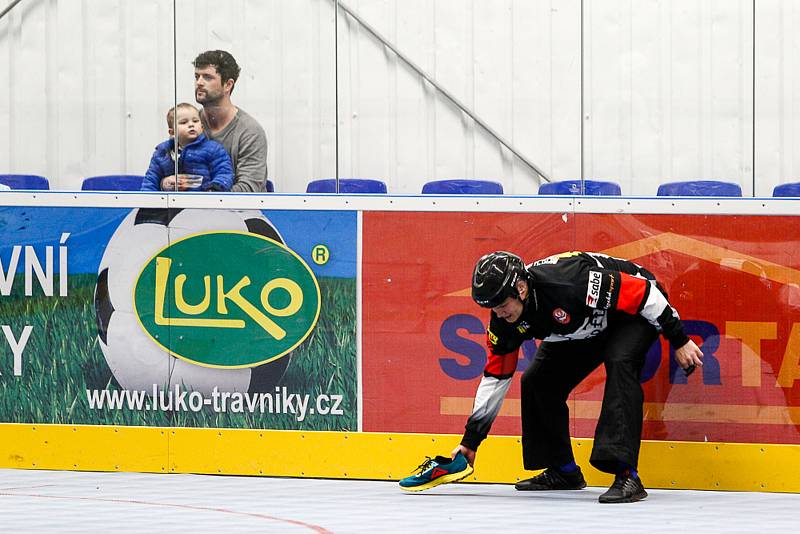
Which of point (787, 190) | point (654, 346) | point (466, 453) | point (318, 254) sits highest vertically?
point (787, 190)

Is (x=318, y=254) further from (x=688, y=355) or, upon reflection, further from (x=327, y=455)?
(x=688, y=355)

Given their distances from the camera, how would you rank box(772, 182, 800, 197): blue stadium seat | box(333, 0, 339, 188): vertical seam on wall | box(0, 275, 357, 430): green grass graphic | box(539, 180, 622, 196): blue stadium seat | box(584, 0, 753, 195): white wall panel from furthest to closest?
box(333, 0, 339, 188): vertical seam on wall < box(0, 275, 357, 430): green grass graphic < box(539, 180, 622, 196): blue stadium seat < box(584, 0, 753, 195): white wall panel < box(772, 182, 800, 197): blue stadium seat

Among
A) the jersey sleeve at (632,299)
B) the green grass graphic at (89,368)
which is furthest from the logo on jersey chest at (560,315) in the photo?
the green grass graphic at (89,368)

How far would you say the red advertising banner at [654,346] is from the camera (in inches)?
252

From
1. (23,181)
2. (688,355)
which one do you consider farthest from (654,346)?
(23,181)

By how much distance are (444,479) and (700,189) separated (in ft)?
5.99

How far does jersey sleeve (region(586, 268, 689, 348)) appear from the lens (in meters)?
6.03

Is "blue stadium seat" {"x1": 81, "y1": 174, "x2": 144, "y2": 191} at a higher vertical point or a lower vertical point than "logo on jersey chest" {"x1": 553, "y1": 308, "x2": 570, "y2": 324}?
higher

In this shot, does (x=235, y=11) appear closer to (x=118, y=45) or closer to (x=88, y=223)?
(x=118, y=45)

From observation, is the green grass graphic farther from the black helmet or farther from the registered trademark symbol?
the black helmet

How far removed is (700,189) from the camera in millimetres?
6496

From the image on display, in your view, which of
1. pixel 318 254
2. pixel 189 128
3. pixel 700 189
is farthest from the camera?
pixel 189 128

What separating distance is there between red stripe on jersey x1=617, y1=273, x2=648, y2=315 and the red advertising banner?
49 centimetres

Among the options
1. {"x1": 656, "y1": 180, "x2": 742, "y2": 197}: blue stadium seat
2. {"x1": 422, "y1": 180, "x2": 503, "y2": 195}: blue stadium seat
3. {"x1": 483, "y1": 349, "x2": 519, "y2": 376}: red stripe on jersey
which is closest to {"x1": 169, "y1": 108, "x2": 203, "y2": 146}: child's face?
{"x1": 422, "y1": 180, "x2": 503, "y2": 195}: blue stadium seat
